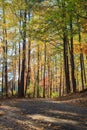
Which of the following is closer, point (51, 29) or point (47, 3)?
point (51, 29)

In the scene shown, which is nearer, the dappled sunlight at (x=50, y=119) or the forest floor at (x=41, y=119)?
the forest floor at (x=41, y=119)

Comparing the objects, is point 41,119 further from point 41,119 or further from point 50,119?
point 50,119

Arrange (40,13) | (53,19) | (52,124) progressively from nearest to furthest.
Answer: (52,124)
(53,19)
(40,13)

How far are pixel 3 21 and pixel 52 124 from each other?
61.9 feet

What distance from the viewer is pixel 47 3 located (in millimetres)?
25625

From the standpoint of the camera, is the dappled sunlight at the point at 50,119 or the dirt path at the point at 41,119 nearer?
the dirt path at the point at 41,119

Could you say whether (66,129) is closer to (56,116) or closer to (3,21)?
(56,116)

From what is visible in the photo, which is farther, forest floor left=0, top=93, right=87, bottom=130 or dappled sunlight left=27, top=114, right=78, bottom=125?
dappled sunlight left=27, top=114, right=78, bottom=125

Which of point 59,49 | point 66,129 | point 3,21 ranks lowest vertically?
point 66,129

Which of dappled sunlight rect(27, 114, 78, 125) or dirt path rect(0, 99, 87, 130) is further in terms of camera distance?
dappled sunlight rect(27, 114, 78, 125)

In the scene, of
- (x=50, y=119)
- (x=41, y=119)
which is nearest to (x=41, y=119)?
(x=41, y=119)

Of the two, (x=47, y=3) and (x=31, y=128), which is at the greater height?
(x=47, y=3)

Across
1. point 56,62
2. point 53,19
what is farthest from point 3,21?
point 56,62

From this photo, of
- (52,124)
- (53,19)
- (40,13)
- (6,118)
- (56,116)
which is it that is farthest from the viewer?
(40,13)
